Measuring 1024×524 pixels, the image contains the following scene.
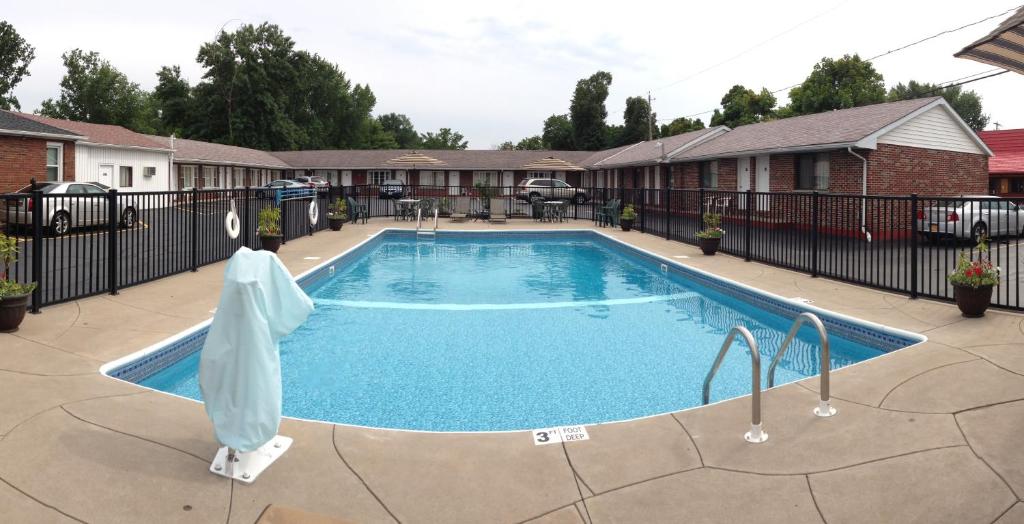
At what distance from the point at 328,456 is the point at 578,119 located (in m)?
67.5

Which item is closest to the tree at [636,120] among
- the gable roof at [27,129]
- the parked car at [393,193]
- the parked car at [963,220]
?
the parked car at [393,193]

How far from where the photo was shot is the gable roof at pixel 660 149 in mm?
30516

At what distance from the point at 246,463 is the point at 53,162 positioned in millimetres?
24379

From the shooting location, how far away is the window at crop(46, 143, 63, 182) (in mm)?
22483

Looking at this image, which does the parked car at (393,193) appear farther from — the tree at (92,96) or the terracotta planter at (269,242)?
the tree at (92,96)

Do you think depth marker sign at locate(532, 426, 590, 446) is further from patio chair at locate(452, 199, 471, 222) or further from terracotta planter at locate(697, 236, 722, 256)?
patio chair at locate(452, 199, 471, 222)

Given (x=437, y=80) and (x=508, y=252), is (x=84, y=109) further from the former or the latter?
(x=508, y=252)

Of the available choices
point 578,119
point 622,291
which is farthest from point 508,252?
point 578,119

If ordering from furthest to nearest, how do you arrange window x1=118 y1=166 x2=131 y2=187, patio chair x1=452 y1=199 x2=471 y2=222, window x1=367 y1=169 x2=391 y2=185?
window x1=367 y1=169 x2=391 y2=185 < window x1=118 y1=166 x2=131 y2=187 < patio chair x1=452 y1=199 x2=471 y2=222

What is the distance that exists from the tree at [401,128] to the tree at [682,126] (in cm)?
4715

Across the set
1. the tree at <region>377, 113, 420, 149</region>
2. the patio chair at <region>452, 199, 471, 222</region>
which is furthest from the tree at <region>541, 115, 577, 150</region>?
the patio chair at <region>452, 199, 471, 222</region>

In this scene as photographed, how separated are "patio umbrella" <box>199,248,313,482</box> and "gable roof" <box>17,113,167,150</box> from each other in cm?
2476

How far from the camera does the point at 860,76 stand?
151 ft

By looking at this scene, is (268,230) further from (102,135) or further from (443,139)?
(443,139)
